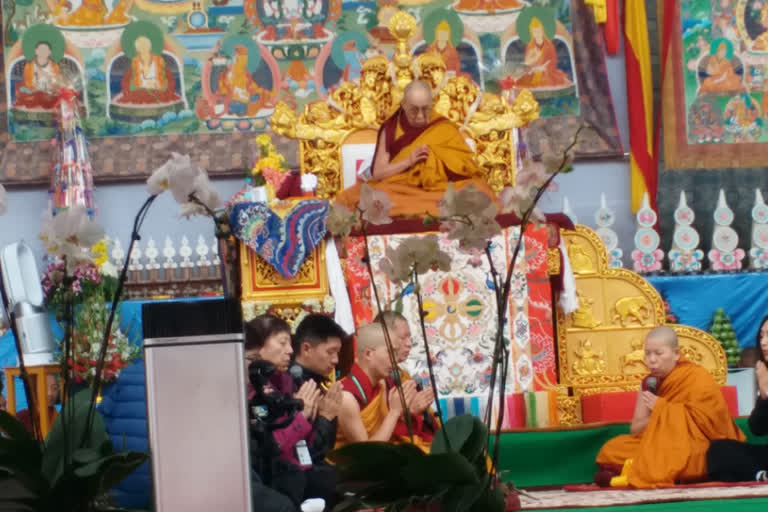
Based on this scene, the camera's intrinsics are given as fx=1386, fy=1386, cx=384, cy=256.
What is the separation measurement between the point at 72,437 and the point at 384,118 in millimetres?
4782

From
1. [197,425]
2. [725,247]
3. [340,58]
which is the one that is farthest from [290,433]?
[340,58]

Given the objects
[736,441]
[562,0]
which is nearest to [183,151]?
[562,0]

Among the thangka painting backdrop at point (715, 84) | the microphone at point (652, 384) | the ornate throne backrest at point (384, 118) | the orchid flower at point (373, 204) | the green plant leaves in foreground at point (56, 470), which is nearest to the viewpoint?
the green plant leaves in foreground at point (56, 470)

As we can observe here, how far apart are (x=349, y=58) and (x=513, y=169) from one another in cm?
409

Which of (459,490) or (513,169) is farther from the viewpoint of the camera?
(513,169)

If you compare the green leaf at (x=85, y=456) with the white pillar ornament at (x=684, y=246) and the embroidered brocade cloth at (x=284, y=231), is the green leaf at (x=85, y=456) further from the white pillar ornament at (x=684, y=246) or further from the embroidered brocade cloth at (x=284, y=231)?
the white pillar ornament at (x=684, y=246)

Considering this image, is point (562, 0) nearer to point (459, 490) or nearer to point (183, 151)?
point (183, 151)

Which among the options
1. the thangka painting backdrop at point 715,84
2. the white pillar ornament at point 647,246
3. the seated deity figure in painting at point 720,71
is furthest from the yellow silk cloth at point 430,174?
the seated deity figure in painting at point 720,71

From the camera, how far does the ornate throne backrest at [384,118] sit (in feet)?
24.4

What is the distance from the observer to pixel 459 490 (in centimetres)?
287

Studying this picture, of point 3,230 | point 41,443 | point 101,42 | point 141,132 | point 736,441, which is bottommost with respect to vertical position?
point 736,441

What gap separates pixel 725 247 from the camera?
1016 cm

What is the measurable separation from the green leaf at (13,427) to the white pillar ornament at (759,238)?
805 cm

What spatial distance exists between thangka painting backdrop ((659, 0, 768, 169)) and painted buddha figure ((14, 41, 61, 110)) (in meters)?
4.94
